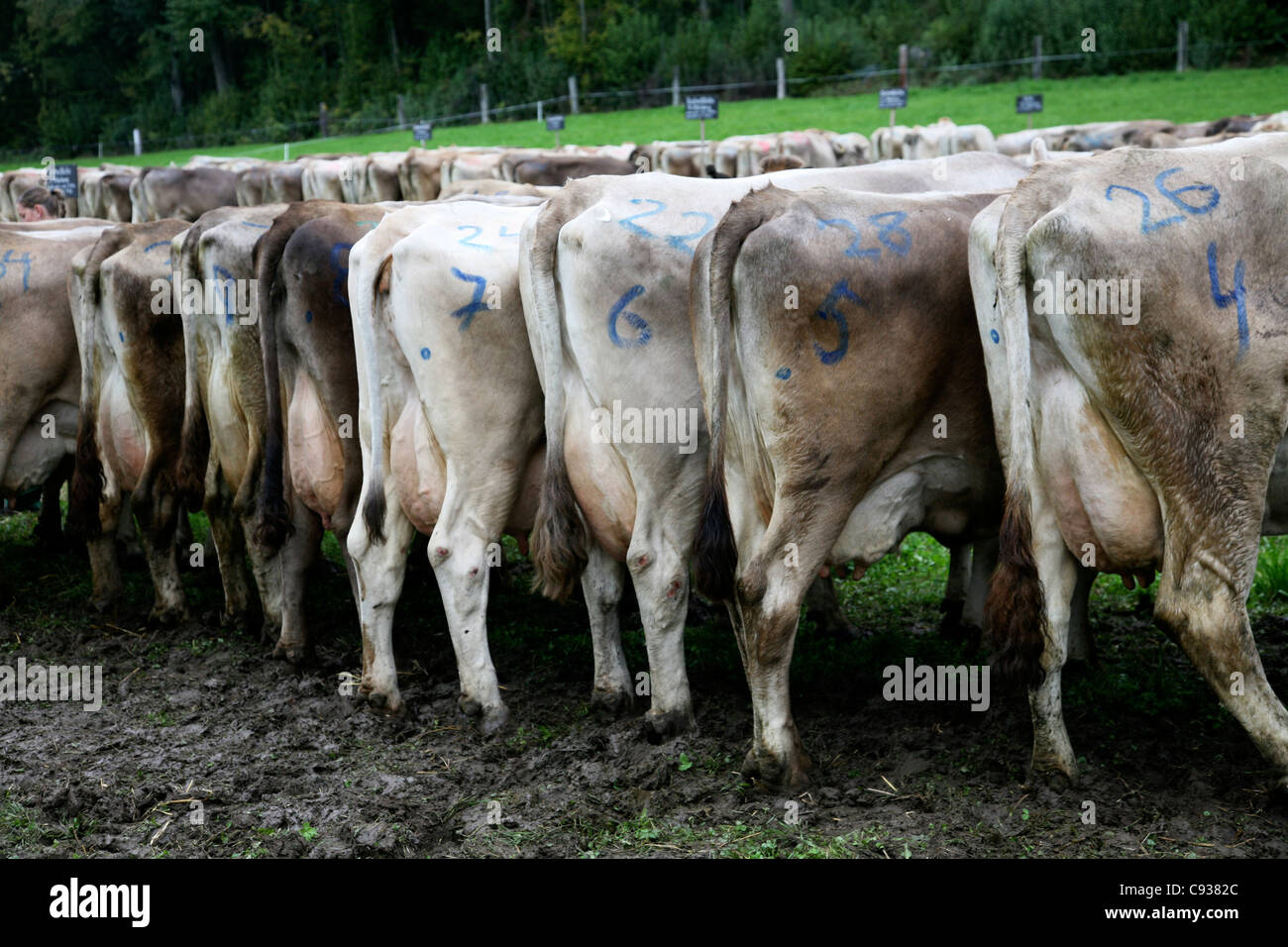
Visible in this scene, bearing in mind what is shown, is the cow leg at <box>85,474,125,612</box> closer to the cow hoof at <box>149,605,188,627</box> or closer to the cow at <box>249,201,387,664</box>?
the cow hoof at <box>149,605,188,627</box>

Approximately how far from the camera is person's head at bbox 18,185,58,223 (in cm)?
1482

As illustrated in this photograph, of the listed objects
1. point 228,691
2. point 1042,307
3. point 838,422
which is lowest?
point 228,691

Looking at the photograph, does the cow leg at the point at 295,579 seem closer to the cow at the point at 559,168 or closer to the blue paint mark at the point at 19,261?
the blue paint mark at the point at 19,261

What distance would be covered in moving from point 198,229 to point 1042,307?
4.80m

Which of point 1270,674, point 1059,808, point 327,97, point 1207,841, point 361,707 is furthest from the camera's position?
point 327,97

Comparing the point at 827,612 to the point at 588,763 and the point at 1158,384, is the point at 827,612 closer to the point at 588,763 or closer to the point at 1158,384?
the point at 588,763

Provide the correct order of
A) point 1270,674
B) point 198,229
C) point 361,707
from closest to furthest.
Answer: point 1270,674
point 361,707
point 198,229

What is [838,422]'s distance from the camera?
→ 15.4 ft

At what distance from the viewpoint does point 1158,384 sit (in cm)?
419

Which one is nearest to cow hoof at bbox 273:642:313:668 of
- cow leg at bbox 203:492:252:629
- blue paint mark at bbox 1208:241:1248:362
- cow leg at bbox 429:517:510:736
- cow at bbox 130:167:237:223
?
cow leg at bbox 203:492:252:629

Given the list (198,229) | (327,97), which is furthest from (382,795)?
(327,97)

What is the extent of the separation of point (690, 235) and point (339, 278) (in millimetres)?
2014

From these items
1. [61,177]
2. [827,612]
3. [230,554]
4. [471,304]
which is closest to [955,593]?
[827,612]

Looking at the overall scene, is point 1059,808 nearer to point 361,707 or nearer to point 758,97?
point 361,707
